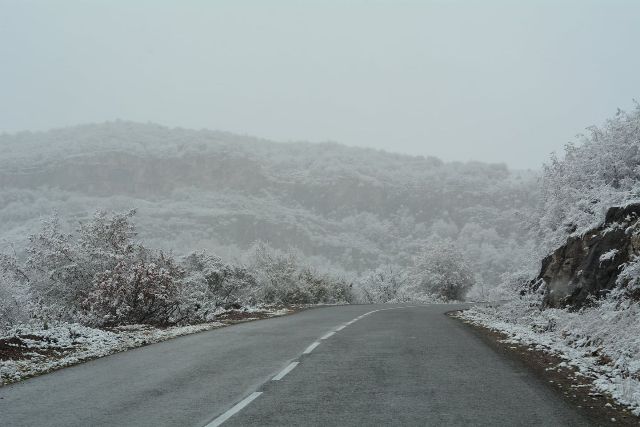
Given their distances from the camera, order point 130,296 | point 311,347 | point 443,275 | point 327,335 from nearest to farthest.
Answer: point 311,347, point 327,335, point 130,296, point 443,275

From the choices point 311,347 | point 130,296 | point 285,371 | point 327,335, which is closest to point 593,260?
point 327,335

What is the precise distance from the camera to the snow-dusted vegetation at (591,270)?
9000 millimetres

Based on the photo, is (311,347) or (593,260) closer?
(311,347)

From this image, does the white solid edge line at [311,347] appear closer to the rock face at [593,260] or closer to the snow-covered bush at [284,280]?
the rock face at [593,260]

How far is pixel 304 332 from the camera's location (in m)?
15.1

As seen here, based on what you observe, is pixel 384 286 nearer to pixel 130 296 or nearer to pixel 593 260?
pixel 130 296

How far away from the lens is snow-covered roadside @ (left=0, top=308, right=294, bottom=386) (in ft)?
33.0

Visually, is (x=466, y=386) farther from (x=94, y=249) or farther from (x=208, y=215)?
(x=208, y=215)

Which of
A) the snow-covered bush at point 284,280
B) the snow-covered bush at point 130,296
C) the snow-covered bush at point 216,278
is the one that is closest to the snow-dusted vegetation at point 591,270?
the snow-covered bush at point 130,296

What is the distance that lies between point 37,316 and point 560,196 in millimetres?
16919

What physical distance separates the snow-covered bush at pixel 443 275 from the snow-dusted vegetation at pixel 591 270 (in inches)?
1871

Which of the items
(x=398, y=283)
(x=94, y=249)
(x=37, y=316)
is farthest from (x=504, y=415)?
(x=398, y=283)

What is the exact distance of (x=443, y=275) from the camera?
66.4 m

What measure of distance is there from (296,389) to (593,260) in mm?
9007
